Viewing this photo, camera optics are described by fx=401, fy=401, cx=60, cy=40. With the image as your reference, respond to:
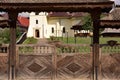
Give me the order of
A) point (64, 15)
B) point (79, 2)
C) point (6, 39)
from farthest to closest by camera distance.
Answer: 1. point (64, 15)
2. point (6, 39)
3. point (79, 2)

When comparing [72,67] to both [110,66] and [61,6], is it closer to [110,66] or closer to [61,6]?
[110,66]

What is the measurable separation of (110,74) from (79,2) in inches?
127

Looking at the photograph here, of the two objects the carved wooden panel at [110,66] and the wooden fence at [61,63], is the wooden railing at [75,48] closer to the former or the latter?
the wooden fence at [61,63]

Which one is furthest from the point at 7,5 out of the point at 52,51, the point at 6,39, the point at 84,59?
the point at 6,39

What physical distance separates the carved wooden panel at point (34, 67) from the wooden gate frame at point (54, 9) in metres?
0.34

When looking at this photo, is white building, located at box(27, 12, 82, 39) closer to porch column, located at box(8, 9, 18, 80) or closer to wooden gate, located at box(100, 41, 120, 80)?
porch column, located at box(8, 9, 18, 80)

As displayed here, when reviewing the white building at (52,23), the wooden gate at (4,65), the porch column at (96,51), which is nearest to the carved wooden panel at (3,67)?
the wooden gate at (4,65)

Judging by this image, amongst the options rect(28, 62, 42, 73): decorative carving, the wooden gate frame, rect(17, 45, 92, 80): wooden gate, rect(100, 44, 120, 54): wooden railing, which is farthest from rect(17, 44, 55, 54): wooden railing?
rect(100, 44, 120, 54): wooden railing

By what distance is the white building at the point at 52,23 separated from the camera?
7444 centimetres

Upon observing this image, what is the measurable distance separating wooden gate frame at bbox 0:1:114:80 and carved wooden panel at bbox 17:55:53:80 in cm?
34

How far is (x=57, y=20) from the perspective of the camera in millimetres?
76062

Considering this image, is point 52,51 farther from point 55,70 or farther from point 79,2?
point 79,2

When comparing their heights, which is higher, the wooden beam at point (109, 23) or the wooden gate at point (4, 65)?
the wooden beam at point (109, 23)

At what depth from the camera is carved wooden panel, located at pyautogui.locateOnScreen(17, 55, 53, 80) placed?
16641 mm
